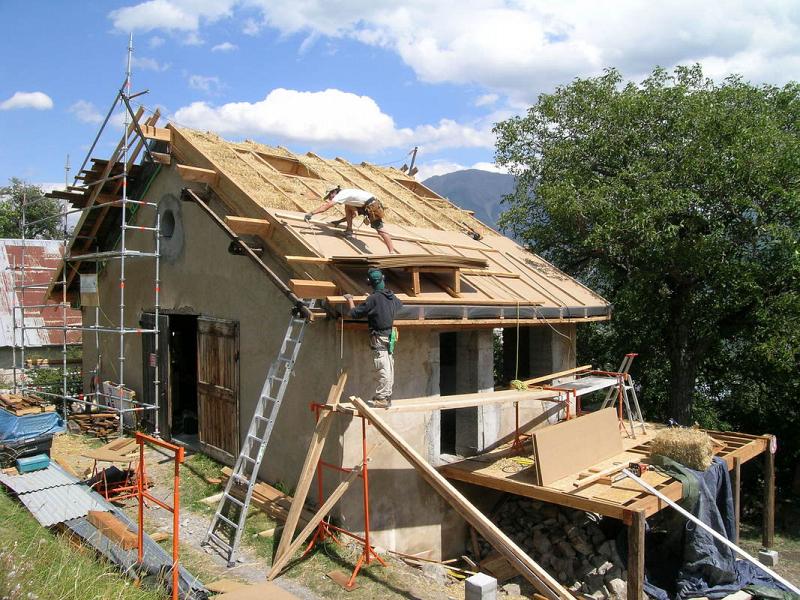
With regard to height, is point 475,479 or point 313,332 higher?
point 313,332

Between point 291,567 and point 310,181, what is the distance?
720 centimetres

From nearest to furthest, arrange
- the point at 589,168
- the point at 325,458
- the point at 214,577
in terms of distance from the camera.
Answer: the point at 214,577 → the point at 325,458 → the point at 589,168

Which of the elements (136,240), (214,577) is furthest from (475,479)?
(136,240)

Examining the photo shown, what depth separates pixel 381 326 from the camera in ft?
24.3

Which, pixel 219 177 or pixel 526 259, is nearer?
pixel 219 177

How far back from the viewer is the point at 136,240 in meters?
12.3

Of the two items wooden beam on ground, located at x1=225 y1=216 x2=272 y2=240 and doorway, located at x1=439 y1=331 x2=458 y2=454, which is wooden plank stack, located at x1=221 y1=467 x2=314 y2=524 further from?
wooden beam on ground, located at x1=225 y1=216 x2=272 y2=240

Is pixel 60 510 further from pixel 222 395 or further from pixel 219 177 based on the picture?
pixel 219 177

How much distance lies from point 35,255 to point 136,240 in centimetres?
1359

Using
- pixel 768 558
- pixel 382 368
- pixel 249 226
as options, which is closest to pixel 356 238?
pixel 249 226

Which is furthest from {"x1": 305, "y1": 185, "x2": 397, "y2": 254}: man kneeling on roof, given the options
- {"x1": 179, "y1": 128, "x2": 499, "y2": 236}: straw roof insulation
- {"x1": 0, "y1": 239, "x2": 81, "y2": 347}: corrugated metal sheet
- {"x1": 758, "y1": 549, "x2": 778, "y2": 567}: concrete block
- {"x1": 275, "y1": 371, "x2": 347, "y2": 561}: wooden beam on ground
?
{"x1": 0, "y1": 239, "x2": 81, "y2": 347}: corrugated metal sheet

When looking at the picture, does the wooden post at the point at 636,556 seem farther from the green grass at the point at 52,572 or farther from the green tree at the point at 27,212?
the green tree at the point at 27,212

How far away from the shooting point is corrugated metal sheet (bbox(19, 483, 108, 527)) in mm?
7461

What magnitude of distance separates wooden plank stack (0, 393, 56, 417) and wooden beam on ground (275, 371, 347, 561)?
18.4ft
